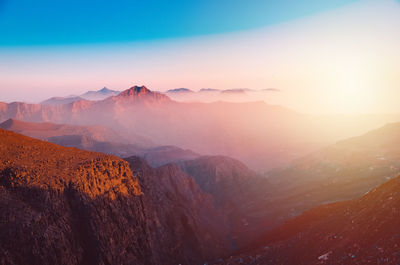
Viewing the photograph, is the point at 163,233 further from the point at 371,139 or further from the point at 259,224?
the point at 371,139

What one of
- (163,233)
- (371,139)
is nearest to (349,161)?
(371,139)

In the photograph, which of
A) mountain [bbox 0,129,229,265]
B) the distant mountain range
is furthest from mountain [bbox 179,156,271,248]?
mountain [bbox 0,129,229,265]

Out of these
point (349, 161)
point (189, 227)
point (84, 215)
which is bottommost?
point (189, 227)

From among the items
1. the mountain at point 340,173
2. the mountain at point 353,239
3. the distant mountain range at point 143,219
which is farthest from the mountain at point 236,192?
the mountain at point 353,239

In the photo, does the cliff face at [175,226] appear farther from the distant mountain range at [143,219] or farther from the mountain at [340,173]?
the mountain at [340,173]

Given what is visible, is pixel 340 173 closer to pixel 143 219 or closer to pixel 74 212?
pixel 143 219
